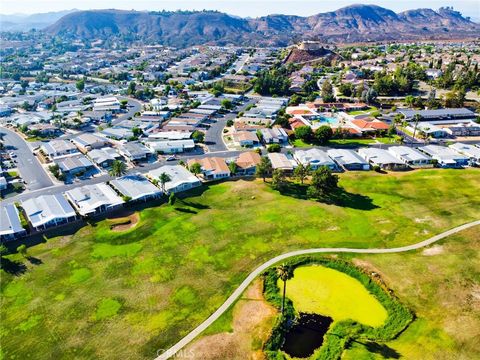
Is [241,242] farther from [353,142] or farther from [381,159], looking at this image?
[353,142]

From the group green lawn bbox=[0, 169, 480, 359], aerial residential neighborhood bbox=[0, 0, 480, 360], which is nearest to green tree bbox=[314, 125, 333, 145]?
aerial residential neighborhood bbox=[0, 0, 480, 360]

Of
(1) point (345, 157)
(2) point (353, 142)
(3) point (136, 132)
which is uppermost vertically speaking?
(3) point (136, 132)

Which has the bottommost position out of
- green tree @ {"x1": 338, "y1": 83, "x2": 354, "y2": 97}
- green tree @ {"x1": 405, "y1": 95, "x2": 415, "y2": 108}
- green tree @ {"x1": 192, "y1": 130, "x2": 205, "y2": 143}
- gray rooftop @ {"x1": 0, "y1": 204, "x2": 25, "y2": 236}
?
gray rooftop @ {"x1": 0, "y1": 204, "x2": 25, "y2": 236}

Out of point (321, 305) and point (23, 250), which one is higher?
point (23, 250)

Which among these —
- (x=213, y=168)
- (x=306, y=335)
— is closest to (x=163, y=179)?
(x=213, y=168)

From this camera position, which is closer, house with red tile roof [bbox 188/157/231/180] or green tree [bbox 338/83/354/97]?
house with red tile roof [bbox 188/157/231/180]

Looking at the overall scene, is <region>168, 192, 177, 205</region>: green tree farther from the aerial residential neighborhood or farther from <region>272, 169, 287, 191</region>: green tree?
<region>272, 169, 287, 191</region>: green tree

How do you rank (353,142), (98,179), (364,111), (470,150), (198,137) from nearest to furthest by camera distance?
1. (98,179)
2. (470,150)
3. (353,142)
4. (198,137)
5. (364,111)

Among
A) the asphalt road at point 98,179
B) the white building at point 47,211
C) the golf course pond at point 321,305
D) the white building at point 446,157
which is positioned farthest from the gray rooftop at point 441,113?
the white building at point 47,211
